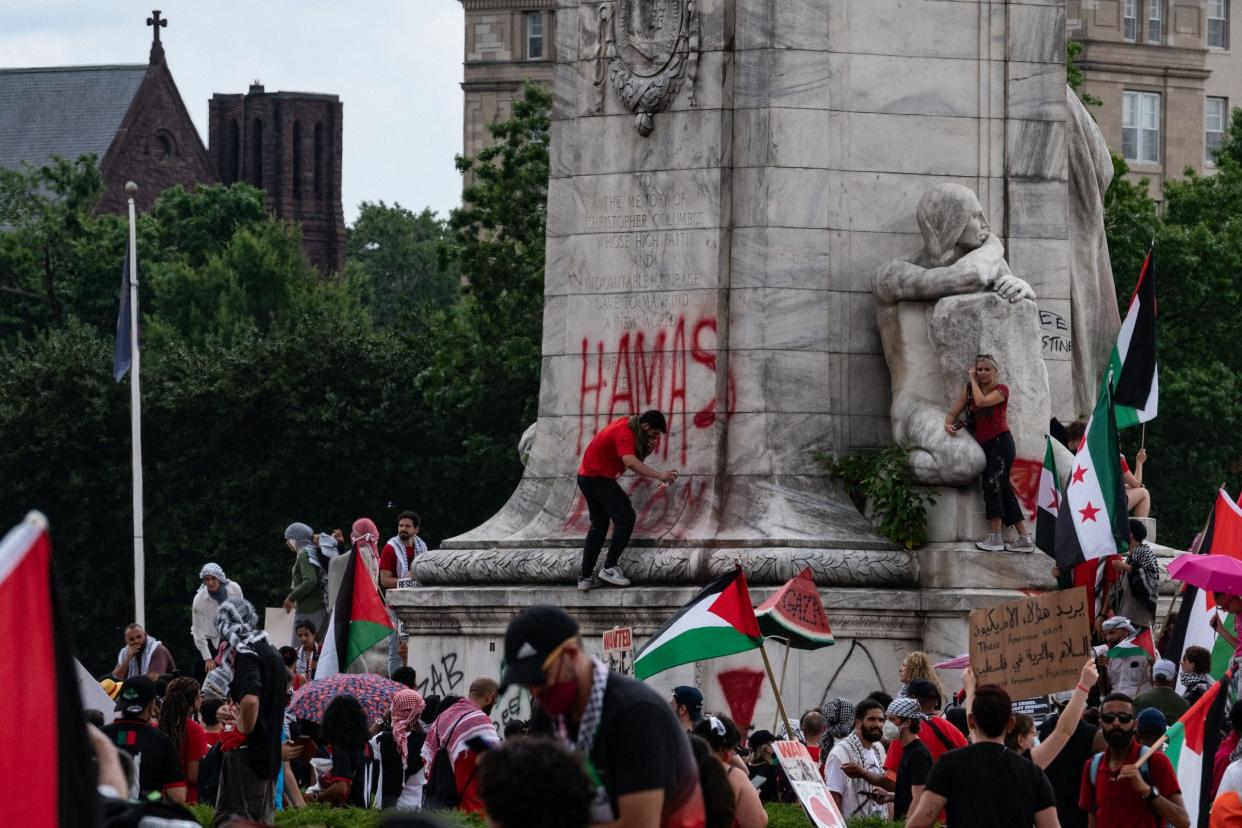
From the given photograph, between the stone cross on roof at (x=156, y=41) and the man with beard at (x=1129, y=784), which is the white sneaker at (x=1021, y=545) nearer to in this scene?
the man with beard at (x=1129, y=784)

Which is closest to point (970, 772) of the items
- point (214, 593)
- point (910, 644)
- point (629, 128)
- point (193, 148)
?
point (910, 644)

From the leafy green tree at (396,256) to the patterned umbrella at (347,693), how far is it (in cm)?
9845

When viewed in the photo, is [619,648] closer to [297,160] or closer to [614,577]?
[614,577]

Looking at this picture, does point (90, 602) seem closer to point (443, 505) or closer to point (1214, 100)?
point (443, 505)

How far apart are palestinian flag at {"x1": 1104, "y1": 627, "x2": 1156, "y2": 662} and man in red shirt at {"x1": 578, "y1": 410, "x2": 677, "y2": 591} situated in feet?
12.5

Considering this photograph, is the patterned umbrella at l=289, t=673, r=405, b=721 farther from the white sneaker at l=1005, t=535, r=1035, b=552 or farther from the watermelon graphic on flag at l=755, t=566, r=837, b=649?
the white sneaker at l=1005, t=535, r=1035, b=552

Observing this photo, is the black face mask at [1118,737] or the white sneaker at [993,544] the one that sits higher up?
the white sneaker at [993,544]

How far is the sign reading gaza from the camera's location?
15953 mm

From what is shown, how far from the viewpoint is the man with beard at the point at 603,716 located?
983 cm

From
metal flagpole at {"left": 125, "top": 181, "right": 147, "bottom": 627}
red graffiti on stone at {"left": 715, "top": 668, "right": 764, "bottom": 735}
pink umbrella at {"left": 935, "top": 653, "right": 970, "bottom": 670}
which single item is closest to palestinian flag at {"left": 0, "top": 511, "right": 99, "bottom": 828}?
pink umbrella at {"left": 935, "top": 653, "right": 970, "bottom": 670}

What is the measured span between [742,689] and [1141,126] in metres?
61.5

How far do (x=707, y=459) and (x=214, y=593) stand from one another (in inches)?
261

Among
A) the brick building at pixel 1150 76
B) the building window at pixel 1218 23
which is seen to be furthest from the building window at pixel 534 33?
the building window at pixel 1218 23

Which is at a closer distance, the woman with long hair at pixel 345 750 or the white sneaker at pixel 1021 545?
the woman with long hair at pixel 345 750
